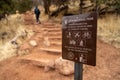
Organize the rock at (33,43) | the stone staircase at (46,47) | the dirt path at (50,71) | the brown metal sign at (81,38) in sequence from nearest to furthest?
the brown metal sign at (81,38), the dirt path at (50,71), the stone staircase at (46,47), the rock at (33,43)

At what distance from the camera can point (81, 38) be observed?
377cm

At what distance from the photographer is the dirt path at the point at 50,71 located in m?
6.89

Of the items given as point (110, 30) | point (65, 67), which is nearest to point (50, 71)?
point (65, 67)

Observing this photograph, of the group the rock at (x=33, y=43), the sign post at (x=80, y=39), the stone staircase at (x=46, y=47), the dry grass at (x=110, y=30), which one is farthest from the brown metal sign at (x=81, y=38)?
the rock at (x=33, y=43)

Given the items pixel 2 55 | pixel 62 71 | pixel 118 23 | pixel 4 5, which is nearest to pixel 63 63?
pixel 62 71

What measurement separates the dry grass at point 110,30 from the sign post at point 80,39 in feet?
19.0

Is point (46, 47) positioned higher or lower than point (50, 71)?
higher

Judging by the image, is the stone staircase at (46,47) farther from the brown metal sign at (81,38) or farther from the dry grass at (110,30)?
the brown metal sign at (81,38)

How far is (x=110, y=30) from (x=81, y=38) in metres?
7.13

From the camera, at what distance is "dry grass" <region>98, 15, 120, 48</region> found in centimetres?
960

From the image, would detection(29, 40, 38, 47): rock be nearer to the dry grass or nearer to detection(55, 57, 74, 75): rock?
detection(55, 57, 74, 75): rock

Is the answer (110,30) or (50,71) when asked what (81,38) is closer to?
(50,71)

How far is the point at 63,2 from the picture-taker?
14.8 m

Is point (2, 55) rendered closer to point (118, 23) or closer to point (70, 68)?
point (70, 68)
